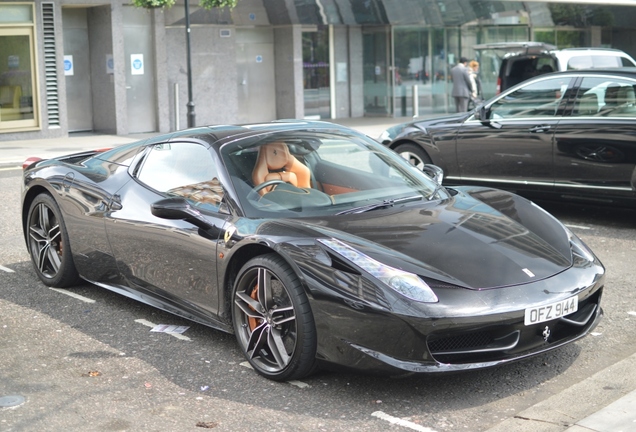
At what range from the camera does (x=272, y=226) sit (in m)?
5.39

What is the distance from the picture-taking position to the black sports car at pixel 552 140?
963cm

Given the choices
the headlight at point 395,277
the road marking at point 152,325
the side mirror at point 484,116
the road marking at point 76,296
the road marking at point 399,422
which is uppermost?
the side mirror at point 484,116

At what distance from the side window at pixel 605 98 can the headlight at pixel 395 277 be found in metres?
5.56

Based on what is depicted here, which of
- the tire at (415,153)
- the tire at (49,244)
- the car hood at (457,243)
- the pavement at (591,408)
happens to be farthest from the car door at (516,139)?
the tire at (49,244)

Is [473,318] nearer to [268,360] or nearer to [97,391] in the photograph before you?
[268,360]

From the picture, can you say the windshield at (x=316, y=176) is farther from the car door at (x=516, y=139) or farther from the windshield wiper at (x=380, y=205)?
the car door at (x=516, y=139)

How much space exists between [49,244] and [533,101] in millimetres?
5497

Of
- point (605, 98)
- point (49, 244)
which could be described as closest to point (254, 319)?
point (49, 244)

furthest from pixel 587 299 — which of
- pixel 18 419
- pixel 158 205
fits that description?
pixel 18 419

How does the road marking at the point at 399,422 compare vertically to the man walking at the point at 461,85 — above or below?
below

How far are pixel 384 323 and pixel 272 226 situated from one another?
994mm

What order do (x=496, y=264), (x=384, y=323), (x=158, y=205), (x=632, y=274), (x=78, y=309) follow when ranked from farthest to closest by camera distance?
1. (x=632, y=274)
2. (x=78, y=309)
3. (x=158, y=205)
4. (x=496, y=264)
5. (x=384, y=323)

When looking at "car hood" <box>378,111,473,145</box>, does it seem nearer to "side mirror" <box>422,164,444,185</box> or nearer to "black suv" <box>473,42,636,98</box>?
"side mirror" <box>422,164,444,185</box>

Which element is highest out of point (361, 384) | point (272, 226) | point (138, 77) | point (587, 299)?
point (138, 77)
